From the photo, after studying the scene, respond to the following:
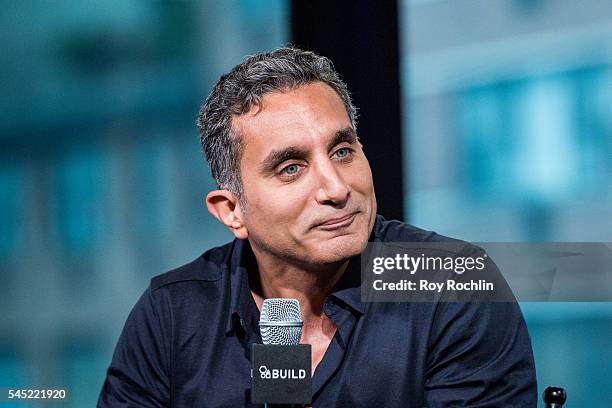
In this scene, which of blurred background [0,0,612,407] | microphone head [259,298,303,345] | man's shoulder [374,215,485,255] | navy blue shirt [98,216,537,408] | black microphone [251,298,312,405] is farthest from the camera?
blurred background [0,0,612,407]

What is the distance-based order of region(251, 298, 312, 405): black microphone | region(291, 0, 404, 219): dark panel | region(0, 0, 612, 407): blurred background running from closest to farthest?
region(251, 298, 312, 405): black microphone
region(0, 0, 612, 407): blurred background
region(291, 0, 404, 219): dark panel

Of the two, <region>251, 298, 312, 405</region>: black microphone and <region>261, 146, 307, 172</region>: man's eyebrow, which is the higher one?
<region>261, 146, 307, 172</region>: man's eyebrow

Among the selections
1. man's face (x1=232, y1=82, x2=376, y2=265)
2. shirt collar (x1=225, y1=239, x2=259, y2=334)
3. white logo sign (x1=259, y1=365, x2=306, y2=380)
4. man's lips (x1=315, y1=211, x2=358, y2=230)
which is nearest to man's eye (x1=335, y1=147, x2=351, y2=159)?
man's face (x1=232, y1=82, x2=376, y2=265)

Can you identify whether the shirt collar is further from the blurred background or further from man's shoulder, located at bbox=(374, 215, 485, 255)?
the blurred background

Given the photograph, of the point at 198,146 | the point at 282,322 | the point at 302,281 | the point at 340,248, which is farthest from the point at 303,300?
the point at 198,146

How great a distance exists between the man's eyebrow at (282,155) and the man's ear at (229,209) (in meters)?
0.19

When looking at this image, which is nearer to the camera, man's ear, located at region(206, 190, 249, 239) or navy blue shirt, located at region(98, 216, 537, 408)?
navy blue shirt, located at region(98, 216, 537, 408)

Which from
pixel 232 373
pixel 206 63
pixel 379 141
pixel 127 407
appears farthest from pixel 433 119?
pixel 127 407

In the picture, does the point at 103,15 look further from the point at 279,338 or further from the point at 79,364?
the point at 279,338

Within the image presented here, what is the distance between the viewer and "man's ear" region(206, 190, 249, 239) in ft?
7.33

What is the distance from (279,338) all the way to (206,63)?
127cm

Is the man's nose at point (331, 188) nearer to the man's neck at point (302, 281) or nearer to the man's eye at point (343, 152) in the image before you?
the man's eye at point (343, 152)

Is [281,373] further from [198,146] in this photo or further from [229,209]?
[198,146]

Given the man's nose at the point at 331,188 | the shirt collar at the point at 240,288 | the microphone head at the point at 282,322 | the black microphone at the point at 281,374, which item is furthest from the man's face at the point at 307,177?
the black microphone at the point at 281,374
